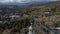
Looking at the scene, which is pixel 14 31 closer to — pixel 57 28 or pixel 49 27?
pixel 49 27

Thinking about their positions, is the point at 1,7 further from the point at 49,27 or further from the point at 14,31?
the point at 49,27

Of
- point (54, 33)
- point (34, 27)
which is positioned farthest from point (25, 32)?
point (54, 33)

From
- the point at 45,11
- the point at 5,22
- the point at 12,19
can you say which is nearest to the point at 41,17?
the point at 45,11

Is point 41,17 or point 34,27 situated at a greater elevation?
point 41,17

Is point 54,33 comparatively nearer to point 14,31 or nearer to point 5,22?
point 14,31

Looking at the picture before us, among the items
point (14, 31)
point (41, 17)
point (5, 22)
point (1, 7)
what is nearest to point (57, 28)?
point (41, 17)

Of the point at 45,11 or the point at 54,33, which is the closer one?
the point at 54,33

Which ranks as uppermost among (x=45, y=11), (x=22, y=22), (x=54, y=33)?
(x=45, y=11)

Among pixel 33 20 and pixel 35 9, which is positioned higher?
pixel 35 9
